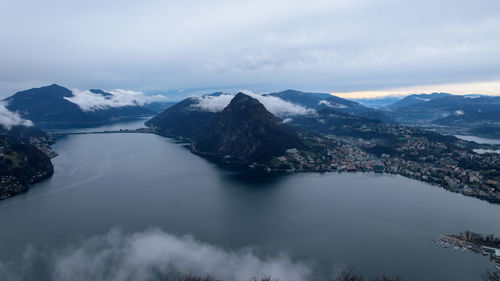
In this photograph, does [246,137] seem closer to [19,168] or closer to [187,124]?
[19,168]

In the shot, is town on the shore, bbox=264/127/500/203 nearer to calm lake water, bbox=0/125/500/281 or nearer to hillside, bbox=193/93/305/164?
calm lake water, bbox=0/125/500/281

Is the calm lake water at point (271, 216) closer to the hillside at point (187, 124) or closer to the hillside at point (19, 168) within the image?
the hillside at point (19, 168)

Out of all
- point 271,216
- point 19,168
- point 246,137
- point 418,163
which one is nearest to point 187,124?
point 246,137

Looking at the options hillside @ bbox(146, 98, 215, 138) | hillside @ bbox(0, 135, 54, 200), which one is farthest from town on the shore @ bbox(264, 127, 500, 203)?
hillside @ bbox(146, 98, 215, 138)

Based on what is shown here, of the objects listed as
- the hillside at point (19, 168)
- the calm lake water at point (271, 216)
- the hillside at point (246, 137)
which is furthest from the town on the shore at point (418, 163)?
the hillside at point (19, 168)

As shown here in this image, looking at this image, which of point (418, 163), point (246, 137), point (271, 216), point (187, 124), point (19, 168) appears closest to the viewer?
point (271, 216)

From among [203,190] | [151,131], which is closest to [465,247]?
[203,190]

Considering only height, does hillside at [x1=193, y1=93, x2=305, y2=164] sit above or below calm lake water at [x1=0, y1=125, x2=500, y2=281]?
above

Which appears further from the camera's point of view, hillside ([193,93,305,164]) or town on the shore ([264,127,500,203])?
hillside ([193,93,305,164])
